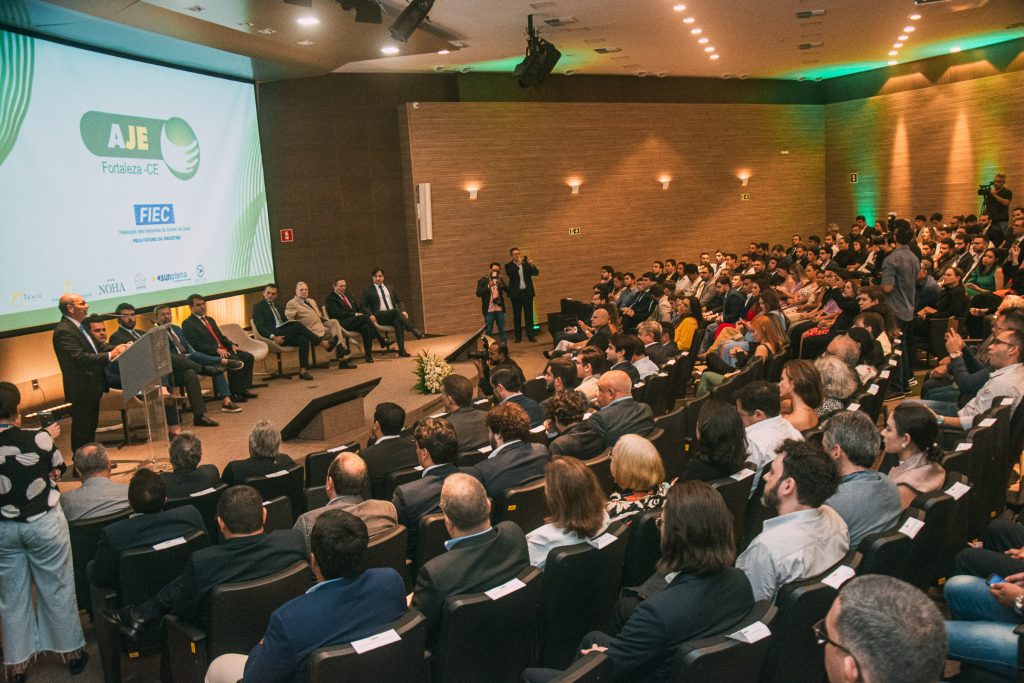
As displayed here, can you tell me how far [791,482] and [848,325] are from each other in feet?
19.1

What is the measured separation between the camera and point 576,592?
10.5ft

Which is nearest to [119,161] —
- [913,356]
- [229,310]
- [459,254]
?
[229,310]

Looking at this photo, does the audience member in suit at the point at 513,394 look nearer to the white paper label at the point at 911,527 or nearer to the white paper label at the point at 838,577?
the white paper label at the point at 911,527

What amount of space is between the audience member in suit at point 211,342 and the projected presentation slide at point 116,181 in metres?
0.62

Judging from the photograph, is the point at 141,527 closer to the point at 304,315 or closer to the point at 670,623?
the point at 670,623

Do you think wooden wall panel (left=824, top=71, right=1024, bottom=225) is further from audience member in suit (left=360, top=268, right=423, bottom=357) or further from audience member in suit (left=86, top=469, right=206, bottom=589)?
audience member in suit (left=86, top=469, right=206, bottom=589)

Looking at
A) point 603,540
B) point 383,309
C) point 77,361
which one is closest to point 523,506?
point 603,540

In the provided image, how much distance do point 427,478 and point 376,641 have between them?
1658 mm

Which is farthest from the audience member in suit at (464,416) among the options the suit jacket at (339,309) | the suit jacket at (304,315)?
the suit jacket at (339,309)

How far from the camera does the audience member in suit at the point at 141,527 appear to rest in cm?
379

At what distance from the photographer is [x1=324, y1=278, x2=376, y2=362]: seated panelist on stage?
11.8 metres

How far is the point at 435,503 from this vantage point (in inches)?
160

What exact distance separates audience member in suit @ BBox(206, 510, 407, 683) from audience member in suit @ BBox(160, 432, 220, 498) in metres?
1.87

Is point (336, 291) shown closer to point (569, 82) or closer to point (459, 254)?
point (459, 254)
